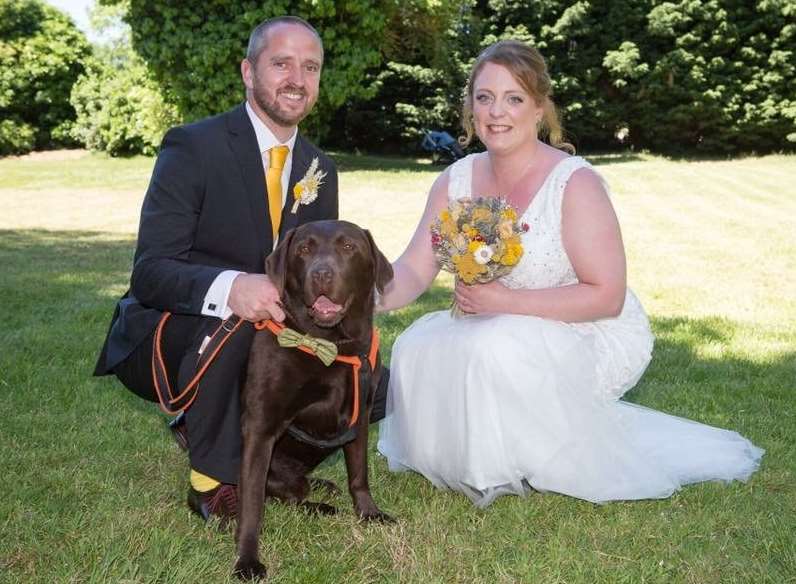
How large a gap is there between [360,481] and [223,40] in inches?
704

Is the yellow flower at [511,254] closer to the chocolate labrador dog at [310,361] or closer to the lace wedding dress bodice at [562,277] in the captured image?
the lace wedding dress bodice at [562,277]

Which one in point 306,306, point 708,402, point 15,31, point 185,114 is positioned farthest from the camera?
point 15,31

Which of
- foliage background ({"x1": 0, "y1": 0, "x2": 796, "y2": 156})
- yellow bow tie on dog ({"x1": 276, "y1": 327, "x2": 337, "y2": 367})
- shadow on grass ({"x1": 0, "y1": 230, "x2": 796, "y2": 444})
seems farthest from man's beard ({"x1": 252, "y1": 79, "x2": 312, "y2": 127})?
foliage background ({"x1": 0, "y1": 0, "x2": 796, "y2": 156})

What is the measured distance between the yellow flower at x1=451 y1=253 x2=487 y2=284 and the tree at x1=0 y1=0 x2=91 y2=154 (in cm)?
2670

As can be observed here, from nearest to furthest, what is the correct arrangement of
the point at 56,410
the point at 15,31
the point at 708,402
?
the point at 56,410 → the point at 708,402 → the point at 15,31

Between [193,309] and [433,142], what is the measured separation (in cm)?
2361

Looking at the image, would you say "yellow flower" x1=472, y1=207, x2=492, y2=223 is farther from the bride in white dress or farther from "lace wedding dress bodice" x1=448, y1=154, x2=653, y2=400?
"lace wedding dress bodice" x1=448, y1=154, x2=653, y2=400

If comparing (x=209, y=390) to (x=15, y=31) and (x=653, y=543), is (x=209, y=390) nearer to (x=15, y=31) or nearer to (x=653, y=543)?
(x=653, y=543)

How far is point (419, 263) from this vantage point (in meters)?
4.23

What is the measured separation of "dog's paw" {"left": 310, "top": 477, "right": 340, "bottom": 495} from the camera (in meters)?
3.72

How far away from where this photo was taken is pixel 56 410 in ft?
15.3

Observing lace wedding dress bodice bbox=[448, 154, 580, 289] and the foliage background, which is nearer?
lace wedding dress bodice bbox=[448, 154, 580, 289]

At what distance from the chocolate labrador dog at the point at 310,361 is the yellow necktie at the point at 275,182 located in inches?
25.3

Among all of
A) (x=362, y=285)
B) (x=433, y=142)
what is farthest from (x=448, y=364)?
(x=433, y=142)
